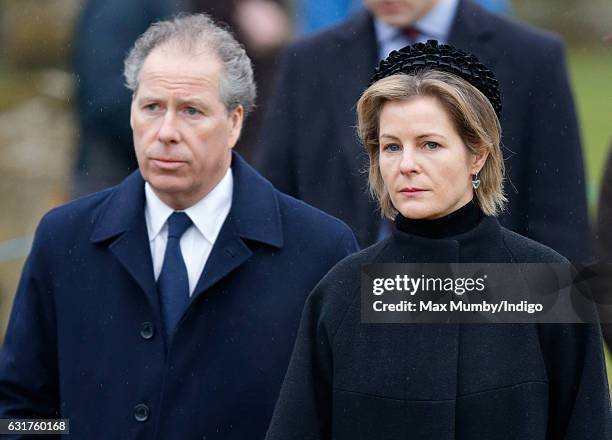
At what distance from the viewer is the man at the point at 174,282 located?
12.3 ft

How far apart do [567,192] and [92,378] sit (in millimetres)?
1434

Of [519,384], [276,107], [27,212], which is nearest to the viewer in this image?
[519,384]

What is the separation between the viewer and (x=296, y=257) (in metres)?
3.82

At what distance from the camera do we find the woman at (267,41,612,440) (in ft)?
10.6

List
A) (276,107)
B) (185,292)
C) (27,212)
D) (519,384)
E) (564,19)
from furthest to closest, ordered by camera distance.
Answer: (564,19) < (27,212) < (276,107) < (185,292) < (519,384)

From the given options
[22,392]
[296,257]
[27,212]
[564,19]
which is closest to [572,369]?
[296,257]

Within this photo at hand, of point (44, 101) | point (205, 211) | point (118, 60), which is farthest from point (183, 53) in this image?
point (44, 101)

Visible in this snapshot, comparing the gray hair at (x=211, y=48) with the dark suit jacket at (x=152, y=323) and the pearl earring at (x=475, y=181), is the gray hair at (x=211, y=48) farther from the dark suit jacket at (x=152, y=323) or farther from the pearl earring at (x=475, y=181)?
the pearl earring at (x=475, y=181)

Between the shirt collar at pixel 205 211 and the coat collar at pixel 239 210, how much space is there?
0.07 ft

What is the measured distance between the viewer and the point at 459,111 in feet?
10.8

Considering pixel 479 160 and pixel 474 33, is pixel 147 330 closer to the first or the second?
pixel 479 160

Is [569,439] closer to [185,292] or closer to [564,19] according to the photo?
Answer: [185,292]

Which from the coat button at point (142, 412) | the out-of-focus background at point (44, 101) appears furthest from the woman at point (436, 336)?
the out-of-focus background at point (44, 101)

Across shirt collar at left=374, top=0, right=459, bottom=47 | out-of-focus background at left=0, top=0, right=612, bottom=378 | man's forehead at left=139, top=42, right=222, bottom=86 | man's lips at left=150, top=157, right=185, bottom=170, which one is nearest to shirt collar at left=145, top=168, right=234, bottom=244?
man's lips at left=150, top=157, right=185, bottom=170
